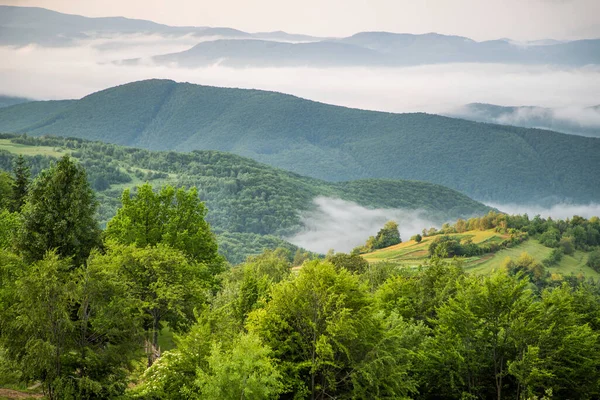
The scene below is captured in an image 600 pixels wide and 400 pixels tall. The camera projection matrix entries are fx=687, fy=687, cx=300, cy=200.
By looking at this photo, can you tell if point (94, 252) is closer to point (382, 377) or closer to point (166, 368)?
point (166, 368)

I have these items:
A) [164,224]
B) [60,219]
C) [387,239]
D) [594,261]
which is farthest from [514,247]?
[60,219]

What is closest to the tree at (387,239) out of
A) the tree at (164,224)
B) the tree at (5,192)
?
the tree at (5,192)

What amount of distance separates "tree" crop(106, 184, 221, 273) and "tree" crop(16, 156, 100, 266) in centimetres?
1074

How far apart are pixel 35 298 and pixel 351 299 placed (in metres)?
16.5

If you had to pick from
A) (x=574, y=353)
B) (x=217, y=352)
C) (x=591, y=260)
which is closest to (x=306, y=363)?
(x=217, y=352)

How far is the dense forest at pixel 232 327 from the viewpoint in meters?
33.2

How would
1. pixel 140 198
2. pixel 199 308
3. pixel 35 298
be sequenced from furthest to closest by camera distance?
1. pixel 140 198
2. pixel 199 308
3. pixel 35 298

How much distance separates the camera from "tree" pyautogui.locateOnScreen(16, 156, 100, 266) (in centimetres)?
4119

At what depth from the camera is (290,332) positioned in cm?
3750

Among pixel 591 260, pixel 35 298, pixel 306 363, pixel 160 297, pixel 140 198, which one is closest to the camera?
Answer: pixel 35 298

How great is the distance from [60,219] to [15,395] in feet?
34.3

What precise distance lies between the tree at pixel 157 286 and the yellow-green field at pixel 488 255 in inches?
4164

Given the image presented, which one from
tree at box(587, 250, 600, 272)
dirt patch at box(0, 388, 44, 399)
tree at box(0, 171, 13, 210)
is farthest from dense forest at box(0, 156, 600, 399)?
tree at box(587, 250, 600, 272)

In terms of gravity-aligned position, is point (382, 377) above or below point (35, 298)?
below
